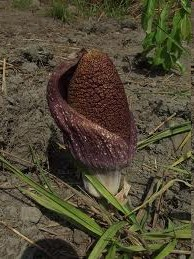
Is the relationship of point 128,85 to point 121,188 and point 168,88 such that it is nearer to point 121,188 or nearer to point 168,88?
point 168,88

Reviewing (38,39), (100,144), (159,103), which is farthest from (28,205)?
(38,39)

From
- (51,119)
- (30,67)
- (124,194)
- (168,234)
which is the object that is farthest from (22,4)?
(168,234)

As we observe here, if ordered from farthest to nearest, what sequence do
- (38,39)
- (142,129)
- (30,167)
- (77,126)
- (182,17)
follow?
(38,39) → (182,17) → (142,129) → (30,167) → (77,126)

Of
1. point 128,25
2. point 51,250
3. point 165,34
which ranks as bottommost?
point 51,250

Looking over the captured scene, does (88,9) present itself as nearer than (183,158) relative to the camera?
No

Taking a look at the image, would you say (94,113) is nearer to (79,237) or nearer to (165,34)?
(79,237)

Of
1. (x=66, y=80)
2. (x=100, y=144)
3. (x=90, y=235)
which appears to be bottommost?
(x=90, y=235)

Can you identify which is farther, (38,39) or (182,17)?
(38,39)
